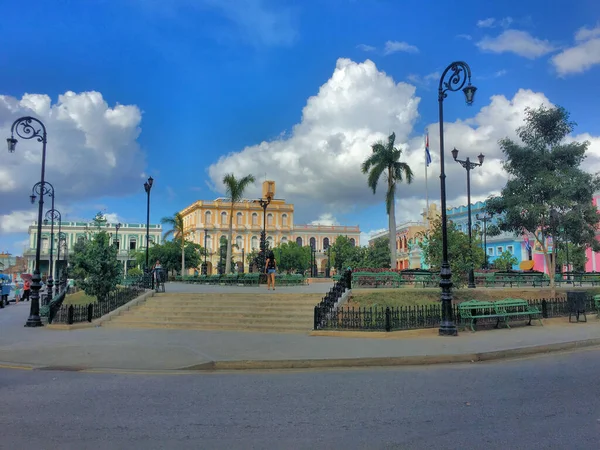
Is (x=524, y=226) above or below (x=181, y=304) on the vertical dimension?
above

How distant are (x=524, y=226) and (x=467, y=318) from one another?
24.9ft

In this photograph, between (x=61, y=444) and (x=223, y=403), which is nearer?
(x=61, y=444)

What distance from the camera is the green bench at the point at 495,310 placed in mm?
12547

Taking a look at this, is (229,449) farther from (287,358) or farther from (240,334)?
(240,334)

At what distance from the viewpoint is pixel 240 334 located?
494 inches

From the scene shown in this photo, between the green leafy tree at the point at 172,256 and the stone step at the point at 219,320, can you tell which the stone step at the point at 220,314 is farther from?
the green leafy tree at the point at 172,256

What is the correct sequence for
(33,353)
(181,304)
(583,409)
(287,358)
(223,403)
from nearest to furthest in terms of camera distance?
(583,409)
(223,403)
(287,358)
(33,353)
(181,304)

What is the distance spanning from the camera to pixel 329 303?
1318 cm

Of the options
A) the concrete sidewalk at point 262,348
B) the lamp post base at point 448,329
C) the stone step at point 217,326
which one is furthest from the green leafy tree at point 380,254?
the concrete sidewalk at point 262,348

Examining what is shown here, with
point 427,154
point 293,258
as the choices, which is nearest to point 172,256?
point 293,258

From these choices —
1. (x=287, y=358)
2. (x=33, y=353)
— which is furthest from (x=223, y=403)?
(x=33, y=353)

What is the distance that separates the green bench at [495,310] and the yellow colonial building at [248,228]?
81590 mm

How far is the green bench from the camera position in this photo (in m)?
12.5

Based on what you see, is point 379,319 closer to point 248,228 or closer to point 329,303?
point 329,303
